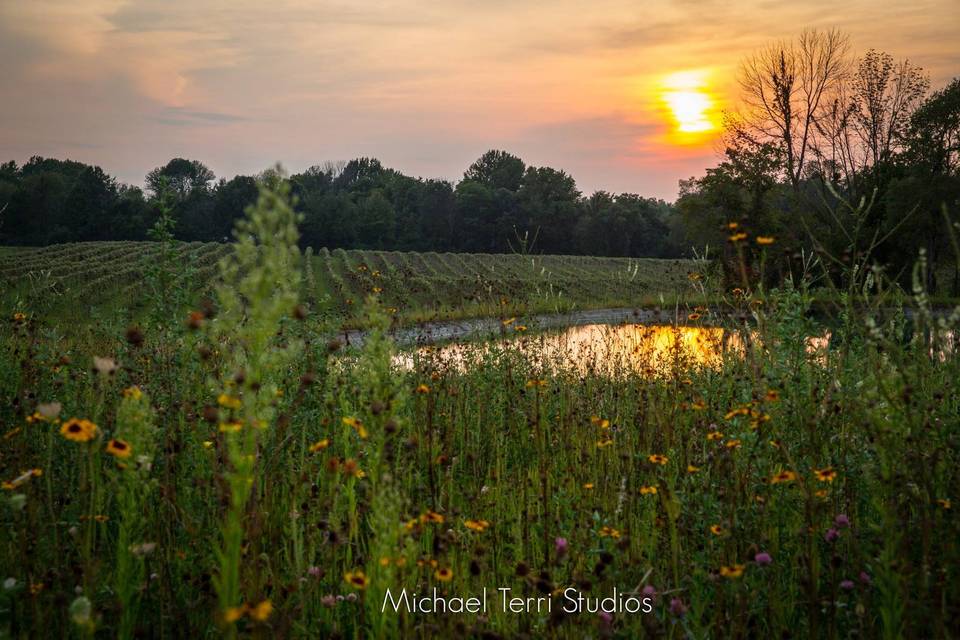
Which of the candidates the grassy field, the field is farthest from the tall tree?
the field

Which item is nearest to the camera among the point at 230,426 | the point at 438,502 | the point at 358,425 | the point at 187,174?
the point at 230,426

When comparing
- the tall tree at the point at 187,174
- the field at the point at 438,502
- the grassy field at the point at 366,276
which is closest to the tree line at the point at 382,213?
the tall tree at the point at 187,174

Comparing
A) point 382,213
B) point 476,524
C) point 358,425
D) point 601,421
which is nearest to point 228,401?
point 358,425

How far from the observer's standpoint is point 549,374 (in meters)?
6.84

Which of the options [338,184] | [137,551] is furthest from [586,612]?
[338,184]

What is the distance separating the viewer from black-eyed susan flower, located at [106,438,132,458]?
2.05m

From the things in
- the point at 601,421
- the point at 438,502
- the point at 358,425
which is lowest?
the point at 438,502

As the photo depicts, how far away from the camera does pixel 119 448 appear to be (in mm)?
2154

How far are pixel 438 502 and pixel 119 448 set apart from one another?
138 centimetres

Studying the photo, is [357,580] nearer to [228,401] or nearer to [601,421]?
[228,401]

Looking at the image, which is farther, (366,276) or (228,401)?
(366,276)

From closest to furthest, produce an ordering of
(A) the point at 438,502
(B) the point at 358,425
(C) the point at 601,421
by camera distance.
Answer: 1. (B) the point at 358,425
2. (A) the point at 438,502
3. (C) the point at 601,421

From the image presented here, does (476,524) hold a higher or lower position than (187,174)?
lower

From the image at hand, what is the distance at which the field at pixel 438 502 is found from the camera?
206 centimetres
